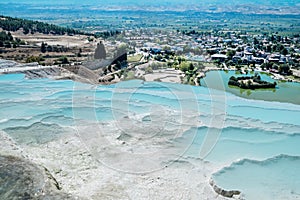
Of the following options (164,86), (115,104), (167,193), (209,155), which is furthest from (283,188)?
(164,86)

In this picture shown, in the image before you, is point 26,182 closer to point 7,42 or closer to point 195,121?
point 195,121

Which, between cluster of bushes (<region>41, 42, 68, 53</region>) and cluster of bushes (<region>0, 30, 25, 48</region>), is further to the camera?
cluster of bushes (<region>41, 42, 68, 53</region>)

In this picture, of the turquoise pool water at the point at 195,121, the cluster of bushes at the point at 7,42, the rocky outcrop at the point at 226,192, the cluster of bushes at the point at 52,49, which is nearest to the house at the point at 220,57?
the turquoise pool water at the point at 195,121

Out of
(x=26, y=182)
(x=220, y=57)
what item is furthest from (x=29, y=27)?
(x=26, y=182)

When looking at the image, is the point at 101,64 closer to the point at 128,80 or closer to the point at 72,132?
the point at 128,80

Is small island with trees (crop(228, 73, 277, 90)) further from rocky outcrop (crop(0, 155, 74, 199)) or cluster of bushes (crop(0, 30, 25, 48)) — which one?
cluster of bushes (crop(0, 30, 25, 48))

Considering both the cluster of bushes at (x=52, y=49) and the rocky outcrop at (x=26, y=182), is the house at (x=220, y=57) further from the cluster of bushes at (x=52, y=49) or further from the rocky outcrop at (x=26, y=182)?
the rocky outcrop at (x=26, y=182)

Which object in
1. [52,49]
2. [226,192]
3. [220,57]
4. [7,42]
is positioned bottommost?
[226,192]

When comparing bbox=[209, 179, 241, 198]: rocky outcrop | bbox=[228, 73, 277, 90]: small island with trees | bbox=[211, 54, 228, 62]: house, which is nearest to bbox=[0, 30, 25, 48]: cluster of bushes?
bbox=[211, 54, 228, 62]: house
